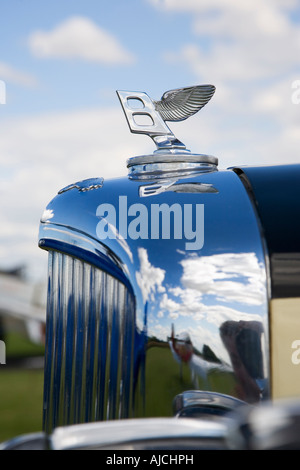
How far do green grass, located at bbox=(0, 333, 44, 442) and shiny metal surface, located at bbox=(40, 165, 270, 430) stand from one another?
3544 millimetres

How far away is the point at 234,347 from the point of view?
75.9 inches

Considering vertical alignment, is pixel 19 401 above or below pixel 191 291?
above

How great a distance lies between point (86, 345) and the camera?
223 centimetres

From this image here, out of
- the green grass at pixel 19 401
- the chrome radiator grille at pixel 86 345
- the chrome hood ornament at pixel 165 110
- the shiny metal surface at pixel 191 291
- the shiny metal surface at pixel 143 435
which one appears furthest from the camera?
the green grass at pixel 19 401

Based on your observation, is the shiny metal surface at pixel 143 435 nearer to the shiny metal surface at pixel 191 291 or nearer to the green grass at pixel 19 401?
the shiny metal surface at pixel 191 291

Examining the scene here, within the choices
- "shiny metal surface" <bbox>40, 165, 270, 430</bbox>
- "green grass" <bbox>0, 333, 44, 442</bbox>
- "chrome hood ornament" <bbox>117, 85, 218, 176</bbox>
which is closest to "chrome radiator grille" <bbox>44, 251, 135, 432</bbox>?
"shiny metal surface" <bbox>40, 165, 270, 430</bbox>

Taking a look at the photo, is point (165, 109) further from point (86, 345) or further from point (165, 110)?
point (86, 345)

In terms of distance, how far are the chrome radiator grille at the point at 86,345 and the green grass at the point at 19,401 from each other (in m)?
3.10

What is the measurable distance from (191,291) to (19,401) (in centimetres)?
932

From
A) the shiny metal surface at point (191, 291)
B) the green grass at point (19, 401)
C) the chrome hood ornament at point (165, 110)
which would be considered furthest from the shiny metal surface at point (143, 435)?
the green grass at point (19, 401)

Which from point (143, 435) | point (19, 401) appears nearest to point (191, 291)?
point (143, 435)

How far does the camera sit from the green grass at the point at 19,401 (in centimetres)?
812

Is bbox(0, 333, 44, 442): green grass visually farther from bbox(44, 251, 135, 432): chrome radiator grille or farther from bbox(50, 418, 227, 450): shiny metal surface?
bbox(50, 418, 227, 450): shiny metal surface
